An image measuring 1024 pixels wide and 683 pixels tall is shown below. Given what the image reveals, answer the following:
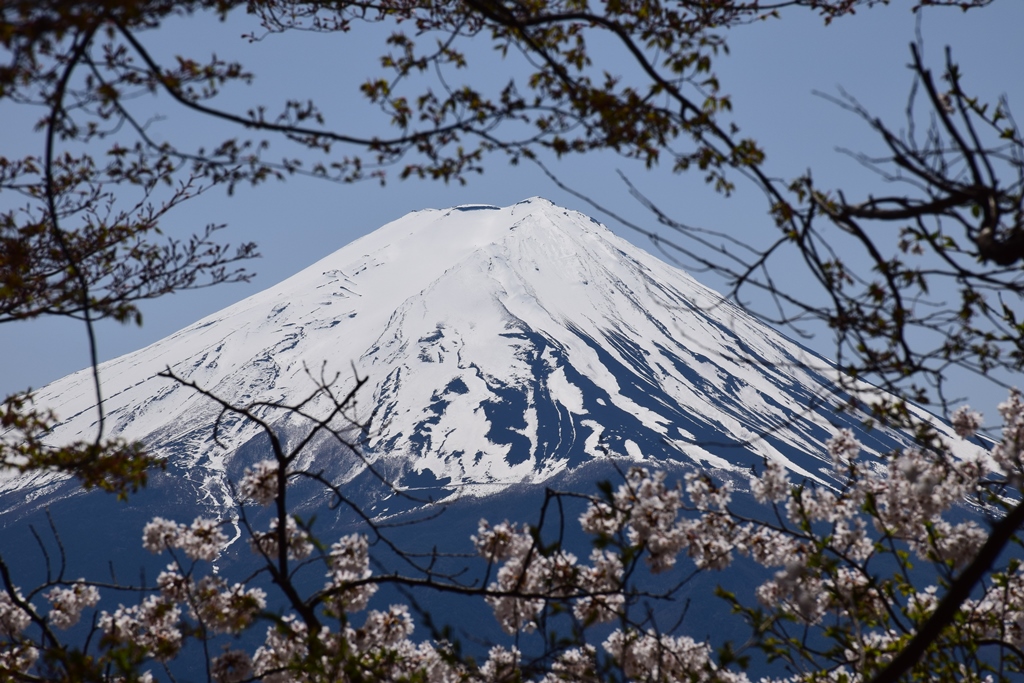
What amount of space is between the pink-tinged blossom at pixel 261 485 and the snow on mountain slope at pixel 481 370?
130 m

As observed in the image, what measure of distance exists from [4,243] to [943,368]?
613 centimetres

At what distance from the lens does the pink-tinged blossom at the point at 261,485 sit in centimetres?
389

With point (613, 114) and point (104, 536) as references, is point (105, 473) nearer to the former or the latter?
point (613, 114)

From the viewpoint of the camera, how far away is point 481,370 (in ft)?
518

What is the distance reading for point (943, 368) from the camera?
3.62m

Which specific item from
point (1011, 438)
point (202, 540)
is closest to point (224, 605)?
point (202, 540)

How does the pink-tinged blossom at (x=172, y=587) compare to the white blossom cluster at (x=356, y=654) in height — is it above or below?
above

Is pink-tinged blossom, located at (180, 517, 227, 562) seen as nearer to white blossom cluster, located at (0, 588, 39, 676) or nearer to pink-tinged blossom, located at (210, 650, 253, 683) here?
pink-tinged blossom, located at (210, 650, 253, 683)

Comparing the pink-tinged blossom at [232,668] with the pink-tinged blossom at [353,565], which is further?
the pink-tinged blossom at [353,565]

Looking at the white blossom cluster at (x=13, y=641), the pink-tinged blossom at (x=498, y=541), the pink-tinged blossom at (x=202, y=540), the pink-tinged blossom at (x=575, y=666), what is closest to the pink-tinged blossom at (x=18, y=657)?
the white blossom cluster at (x=13, y=641)

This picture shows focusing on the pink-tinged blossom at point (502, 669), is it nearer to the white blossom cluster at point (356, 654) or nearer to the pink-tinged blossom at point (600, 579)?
the white blossom cluster at point (356, 654)

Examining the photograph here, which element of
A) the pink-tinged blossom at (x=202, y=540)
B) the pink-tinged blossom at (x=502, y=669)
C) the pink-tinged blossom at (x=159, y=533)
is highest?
the pink-tinged blossom at (x=159, y=533)

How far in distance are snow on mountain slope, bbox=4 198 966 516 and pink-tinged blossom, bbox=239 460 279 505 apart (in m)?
130

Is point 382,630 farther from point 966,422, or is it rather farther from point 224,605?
point 966,422
